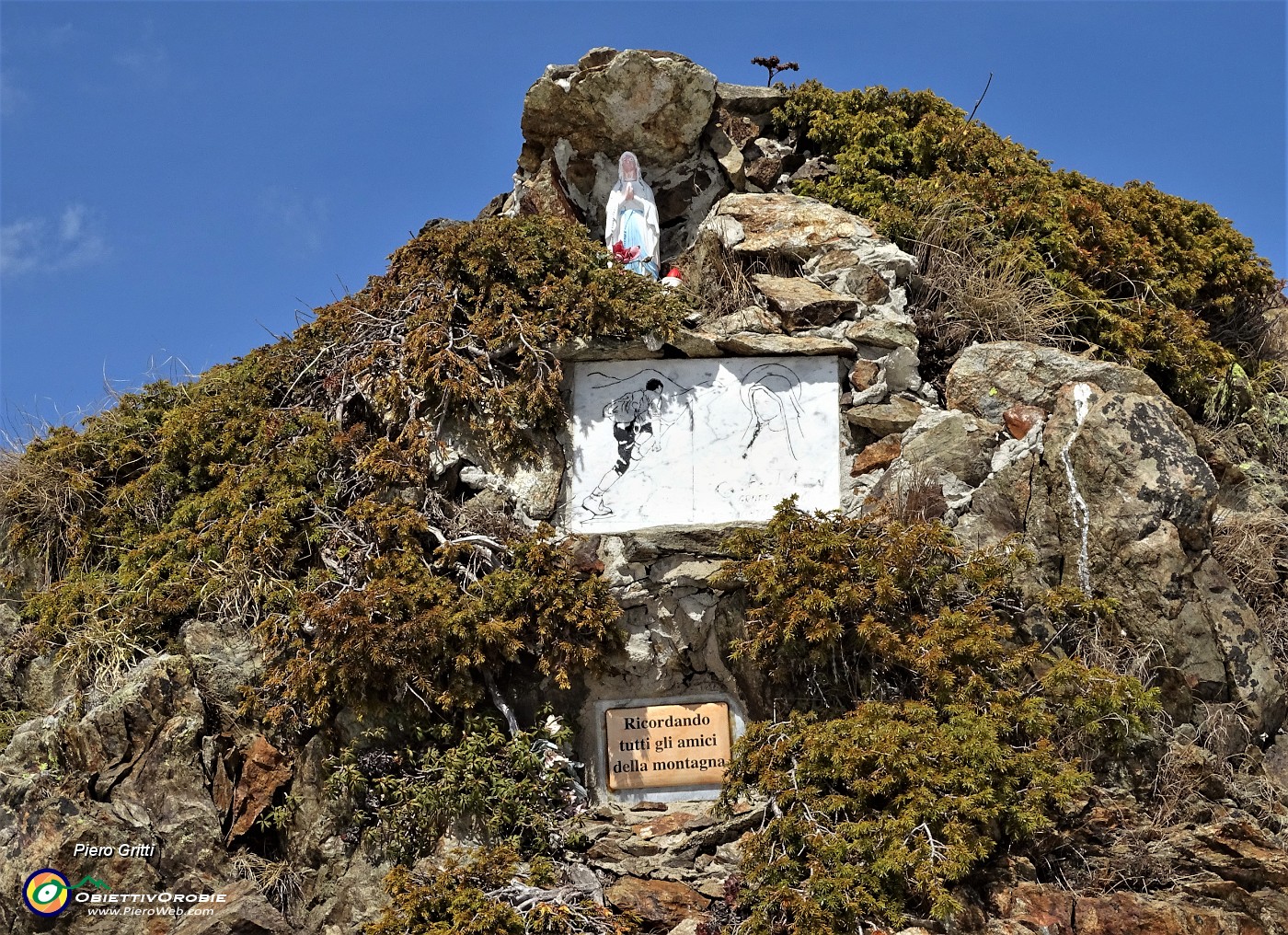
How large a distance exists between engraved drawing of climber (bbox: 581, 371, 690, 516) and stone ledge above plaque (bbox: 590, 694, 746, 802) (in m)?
1.48

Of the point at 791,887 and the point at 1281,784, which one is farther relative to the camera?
the point at 1281,784

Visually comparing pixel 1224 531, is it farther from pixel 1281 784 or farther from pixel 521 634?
pixel 521 634

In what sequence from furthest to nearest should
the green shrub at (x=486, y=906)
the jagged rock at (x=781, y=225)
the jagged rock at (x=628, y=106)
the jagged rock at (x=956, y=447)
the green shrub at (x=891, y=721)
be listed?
the jagged rock at (x=628, y=106)
the jagged rock at (x=781, y=225)
the jagged rock at (x=956, y=447)
the green shrub at (x=486, y=906)
the green shrub at (x=891, y=721)

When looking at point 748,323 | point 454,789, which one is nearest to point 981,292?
point 748,323

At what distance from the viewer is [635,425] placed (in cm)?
918

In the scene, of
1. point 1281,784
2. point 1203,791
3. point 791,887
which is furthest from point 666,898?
point 1281,784

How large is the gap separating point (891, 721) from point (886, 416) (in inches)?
99.3

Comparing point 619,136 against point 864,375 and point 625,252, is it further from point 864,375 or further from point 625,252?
point 864,375

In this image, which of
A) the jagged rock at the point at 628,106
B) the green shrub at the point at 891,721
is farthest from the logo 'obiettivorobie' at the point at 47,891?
the jagged rock at the point at 628,106

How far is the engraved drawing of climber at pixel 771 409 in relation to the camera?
9031 mm

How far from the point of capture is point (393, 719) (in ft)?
26.6

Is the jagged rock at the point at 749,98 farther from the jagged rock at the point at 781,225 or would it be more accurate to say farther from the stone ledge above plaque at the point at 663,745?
the stone ledge above plaque at the point at 663,745

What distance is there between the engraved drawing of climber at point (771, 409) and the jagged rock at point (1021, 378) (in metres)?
1.17

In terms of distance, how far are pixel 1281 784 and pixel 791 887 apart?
3.47 m
